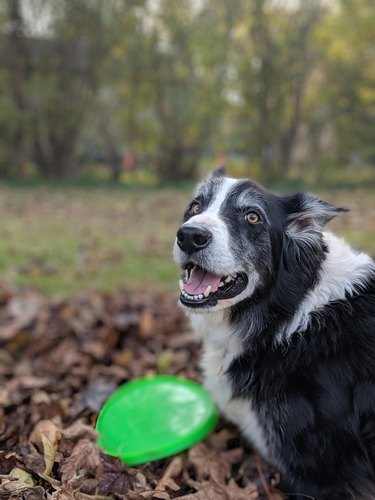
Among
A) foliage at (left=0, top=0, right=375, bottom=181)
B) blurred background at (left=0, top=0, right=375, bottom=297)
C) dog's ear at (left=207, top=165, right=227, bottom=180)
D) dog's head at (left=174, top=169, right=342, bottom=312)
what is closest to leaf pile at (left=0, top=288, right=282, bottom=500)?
dog's head at (left=174, top=169, right=342, bottom=312)

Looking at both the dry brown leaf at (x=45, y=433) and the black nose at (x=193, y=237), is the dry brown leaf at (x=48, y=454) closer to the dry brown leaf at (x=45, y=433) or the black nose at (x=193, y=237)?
the dry brown leaf at (x=45, y=433)

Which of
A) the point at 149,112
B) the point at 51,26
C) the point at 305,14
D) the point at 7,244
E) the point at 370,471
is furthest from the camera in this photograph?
the point at 149,112

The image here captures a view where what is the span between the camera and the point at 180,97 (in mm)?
20828

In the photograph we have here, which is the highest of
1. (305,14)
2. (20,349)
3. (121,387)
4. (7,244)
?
(305,14)

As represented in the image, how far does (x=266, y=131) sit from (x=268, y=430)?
2013 centimetres

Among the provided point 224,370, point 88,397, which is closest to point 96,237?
point 88,397

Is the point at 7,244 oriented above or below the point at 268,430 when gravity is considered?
below

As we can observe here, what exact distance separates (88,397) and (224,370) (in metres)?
1.23

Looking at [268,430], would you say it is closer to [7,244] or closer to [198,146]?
[7,244]

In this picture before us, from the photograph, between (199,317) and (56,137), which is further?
(56,137)

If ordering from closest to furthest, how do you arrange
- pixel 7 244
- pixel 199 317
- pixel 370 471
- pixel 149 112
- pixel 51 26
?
pixel 370 471, pixel 199 317, pixel 7 244, pixel 51 26, pixel 149 112

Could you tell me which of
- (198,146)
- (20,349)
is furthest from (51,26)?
(20,349)

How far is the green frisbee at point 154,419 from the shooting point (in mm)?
3078

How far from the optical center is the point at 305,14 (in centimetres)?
2031
